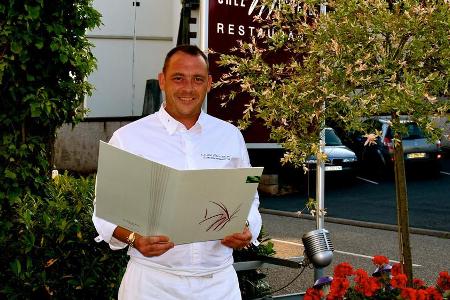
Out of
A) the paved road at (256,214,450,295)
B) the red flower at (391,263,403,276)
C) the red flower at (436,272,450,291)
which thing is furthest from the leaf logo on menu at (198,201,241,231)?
the paved road at (256,214,450,295)

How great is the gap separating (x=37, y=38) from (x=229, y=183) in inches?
116

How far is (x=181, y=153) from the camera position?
114 inches

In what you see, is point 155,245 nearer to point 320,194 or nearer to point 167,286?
point 167,286

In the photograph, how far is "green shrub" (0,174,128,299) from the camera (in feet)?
14.6

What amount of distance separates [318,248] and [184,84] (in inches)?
77.4

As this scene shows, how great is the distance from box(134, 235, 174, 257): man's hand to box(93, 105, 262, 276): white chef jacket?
136 mm

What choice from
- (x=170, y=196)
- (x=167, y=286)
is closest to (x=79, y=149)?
(x=167, y=286)

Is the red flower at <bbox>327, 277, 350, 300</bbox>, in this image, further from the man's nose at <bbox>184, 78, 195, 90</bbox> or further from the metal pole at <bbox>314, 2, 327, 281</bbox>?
the man's nose at <bbox>184, 78, 195, 90</bbox>

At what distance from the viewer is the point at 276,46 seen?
523 centimetres

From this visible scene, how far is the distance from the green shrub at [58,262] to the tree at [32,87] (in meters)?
0.45

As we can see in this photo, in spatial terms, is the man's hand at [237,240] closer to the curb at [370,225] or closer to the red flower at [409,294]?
the red flower at [409,294]

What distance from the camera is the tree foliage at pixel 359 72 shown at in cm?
436

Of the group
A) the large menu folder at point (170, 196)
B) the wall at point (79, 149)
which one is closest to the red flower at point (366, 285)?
the large menu folder at point (170, 196)

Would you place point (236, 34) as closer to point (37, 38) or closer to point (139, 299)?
point (37, 38)
